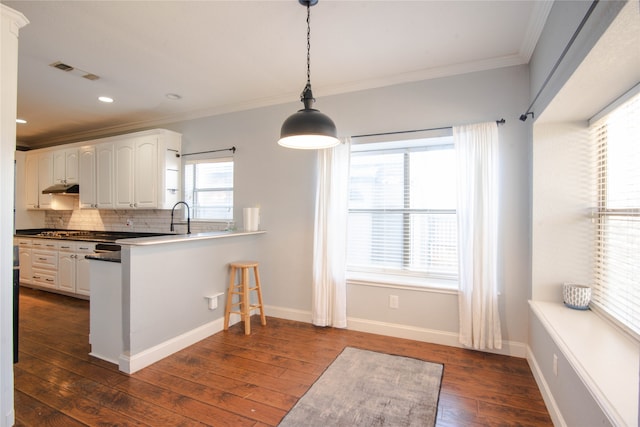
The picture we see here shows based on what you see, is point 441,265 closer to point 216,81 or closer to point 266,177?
point 266,177

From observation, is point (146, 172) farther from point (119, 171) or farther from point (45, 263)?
point (45, 263)

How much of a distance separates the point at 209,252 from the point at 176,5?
7.28 ft

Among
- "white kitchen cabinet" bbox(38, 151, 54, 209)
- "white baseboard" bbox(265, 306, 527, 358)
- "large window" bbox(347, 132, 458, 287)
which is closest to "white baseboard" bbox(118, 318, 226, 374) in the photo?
"white baseboard" bbox(265, 306, 527, 358)

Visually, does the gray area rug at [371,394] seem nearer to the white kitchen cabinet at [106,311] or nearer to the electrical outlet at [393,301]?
the electrical outlet at [393,301]

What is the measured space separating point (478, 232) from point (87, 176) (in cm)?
588

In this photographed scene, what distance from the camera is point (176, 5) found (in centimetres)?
217

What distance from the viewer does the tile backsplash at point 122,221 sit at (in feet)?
15.4

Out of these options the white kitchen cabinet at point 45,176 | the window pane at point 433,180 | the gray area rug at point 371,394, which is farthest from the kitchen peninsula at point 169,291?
the white kitchen cabinet at point 45,176

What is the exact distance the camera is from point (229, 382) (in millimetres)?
2400

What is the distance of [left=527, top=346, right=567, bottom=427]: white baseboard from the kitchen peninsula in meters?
2.97

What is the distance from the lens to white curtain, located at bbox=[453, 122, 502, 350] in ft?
9.24

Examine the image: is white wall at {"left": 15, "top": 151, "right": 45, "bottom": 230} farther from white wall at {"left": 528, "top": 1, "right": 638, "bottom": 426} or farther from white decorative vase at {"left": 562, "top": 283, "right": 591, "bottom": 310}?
white decorative vase at {"left": 562, "top": 283, "right": 591, "bottom": 310}

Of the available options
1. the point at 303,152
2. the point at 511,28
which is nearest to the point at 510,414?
the point at 511,28

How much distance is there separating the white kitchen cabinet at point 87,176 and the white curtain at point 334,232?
4.07 metres
